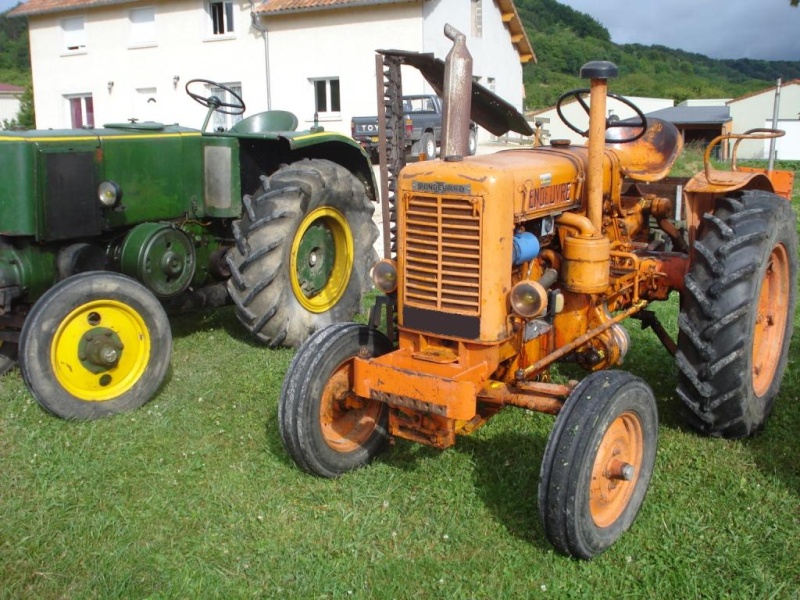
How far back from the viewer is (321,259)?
239 inches

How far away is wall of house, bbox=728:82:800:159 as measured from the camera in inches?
1766

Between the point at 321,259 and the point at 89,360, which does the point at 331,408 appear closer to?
the point at 89,360

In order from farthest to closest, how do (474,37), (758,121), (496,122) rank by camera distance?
(758,121) < (474,37) < (496,122)

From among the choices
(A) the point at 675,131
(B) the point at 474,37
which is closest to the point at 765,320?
(A) the point at 675,131

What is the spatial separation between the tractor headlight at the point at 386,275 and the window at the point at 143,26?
76.1 ft

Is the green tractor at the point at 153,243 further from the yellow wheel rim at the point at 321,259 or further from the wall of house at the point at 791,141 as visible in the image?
the wall of house at the point at 791,141

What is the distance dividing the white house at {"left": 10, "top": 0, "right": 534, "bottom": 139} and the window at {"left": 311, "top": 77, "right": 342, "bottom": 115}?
4 cm

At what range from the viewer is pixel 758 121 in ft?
153

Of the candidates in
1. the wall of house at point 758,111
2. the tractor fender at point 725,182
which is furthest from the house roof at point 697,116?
the tractor fender at point 725,182

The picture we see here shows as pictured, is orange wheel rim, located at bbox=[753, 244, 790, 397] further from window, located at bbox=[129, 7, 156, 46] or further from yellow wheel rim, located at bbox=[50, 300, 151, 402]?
window, located at bbox=[129, 7, 156, 46]

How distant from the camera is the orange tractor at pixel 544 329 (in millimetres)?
3141

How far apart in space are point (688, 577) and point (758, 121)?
48960mm

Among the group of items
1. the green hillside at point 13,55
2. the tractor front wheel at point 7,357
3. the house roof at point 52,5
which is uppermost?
the green hillside at point 13,55

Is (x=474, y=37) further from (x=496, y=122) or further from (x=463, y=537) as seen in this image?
(x=463, y=537)
